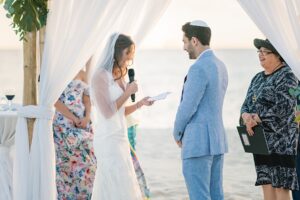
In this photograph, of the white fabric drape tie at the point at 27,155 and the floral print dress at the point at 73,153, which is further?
the floral print dress at the point at 73,153

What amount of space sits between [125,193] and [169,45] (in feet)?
87.0

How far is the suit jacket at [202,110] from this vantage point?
11.9 ft

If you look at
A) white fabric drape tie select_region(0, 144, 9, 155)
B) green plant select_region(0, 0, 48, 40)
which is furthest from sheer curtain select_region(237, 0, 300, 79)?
white fabric drape tie select_region(0, 144, 9, 155)

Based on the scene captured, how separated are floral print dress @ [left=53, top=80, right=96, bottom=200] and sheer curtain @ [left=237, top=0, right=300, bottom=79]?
1.80 meters

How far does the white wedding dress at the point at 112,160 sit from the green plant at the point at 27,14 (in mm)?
587

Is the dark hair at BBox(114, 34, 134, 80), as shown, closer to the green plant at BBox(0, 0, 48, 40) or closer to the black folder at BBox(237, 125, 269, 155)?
the green plant at BBox(0, 0, 48, 40)

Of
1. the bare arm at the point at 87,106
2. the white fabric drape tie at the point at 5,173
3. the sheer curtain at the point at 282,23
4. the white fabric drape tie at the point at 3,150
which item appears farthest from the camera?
the bare arm at the point at 87,106

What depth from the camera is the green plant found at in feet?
12.6

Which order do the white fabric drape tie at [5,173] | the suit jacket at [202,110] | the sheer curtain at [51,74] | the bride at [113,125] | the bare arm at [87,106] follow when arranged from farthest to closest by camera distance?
1. the bare arm at [87,106]
2. the white fabric drape tie at [5,173]
3. the bride at [113,125]
4. the sheer curtain at [51,74]
5. the suit jacket at [202,110]

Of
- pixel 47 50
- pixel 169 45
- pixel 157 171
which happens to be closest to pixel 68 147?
pixel 47 50

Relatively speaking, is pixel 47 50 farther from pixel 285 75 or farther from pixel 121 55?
pixel 285 75

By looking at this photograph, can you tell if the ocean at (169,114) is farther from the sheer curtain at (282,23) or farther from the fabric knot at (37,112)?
the sheer curtain at (282,23)

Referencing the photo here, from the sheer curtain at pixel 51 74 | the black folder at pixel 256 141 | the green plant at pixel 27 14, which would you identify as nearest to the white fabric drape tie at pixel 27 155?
the sheer curtain at pixel 51 74

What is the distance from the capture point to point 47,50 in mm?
3793
